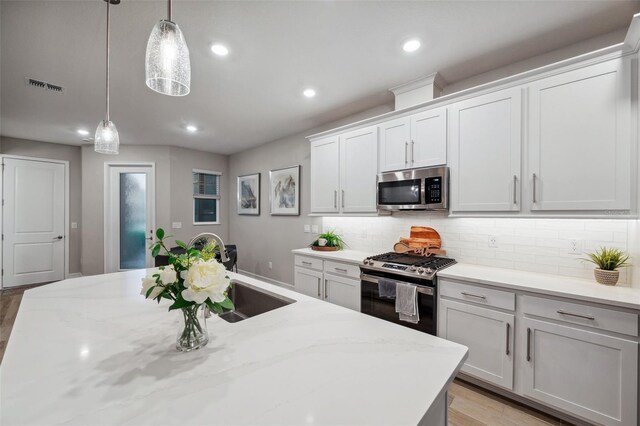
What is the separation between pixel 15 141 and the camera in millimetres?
4660

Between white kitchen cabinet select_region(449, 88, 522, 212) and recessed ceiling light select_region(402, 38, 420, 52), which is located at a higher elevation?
recessed ceiling light select_region(402, 38, 420, 52)

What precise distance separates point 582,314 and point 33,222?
7338 millimetres

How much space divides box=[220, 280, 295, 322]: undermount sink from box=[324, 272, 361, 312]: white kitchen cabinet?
1276mm

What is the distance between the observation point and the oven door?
2223 millimetres

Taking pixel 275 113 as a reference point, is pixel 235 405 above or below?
below

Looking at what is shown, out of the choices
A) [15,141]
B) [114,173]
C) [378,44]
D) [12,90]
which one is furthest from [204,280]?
[15,141]

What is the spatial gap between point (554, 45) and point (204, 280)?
2901 mm

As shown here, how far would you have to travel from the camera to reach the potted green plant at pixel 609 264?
1.83 meters

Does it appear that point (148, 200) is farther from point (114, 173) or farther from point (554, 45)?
point (554, 45)

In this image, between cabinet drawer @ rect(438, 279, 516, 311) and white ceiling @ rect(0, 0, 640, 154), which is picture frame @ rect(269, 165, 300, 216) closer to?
white ceiling @ rect(0, 0, 640, 154)

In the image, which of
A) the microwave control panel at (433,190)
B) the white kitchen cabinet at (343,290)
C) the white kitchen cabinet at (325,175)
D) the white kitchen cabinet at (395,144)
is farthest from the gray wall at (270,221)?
the microwave control panel at (433,190)

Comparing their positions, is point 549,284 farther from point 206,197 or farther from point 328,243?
point 206,197

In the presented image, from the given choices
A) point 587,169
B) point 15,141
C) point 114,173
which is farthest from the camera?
point 114,173

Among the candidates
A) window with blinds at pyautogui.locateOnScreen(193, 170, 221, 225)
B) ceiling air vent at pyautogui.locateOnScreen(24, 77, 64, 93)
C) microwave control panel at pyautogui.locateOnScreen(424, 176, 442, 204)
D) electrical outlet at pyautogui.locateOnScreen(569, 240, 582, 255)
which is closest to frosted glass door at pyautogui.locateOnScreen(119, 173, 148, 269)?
window with blinds at pyautogui.locateOnScreen(193, 170, 221, 225)
